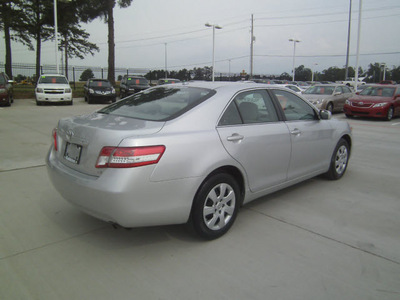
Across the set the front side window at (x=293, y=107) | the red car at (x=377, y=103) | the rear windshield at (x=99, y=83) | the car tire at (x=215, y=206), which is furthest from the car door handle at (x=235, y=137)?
the rear windshield at (x=99, y=83)

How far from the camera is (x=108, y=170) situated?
109 inches

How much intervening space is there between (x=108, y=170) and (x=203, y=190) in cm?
88

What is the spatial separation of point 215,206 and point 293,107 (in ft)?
6.48

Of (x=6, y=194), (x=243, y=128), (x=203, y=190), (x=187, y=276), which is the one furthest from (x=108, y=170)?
(x=6, y=194)

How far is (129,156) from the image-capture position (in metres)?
2.73

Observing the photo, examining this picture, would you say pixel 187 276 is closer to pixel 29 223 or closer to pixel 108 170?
pixel 108 170

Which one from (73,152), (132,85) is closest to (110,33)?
(132,85)

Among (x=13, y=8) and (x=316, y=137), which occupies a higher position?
(x=13, y=8)

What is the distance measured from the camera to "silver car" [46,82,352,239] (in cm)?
277

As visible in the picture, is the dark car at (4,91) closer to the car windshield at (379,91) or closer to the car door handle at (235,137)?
the car door handle at (235,137)

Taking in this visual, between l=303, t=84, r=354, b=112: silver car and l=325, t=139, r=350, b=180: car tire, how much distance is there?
35.1 feet

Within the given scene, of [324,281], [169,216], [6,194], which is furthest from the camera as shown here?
[6,194]

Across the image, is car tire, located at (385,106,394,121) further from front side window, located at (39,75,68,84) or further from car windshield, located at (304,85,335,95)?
front side window, located at (39,75,68,84)

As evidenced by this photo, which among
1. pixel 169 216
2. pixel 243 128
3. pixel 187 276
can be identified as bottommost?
pixel 187 276
